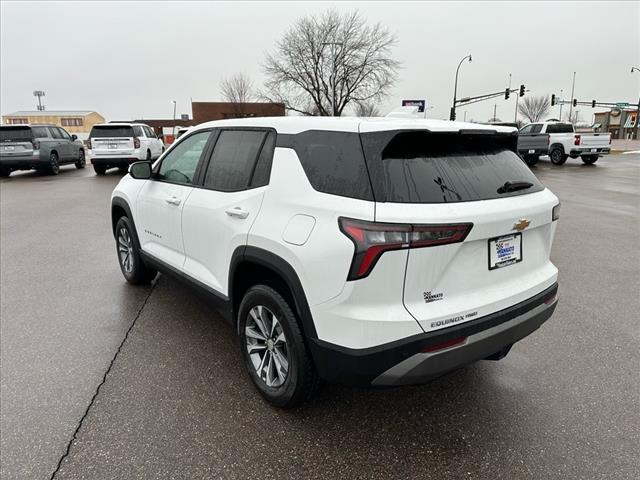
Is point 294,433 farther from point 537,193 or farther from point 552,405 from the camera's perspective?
point 537,193

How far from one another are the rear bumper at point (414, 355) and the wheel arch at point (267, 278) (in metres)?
0.16

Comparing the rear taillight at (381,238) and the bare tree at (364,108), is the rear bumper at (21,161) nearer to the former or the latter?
the rear taillight at (381,238)

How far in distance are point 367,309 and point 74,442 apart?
1818 millimetres

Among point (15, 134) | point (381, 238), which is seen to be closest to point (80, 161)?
point (15, 134)

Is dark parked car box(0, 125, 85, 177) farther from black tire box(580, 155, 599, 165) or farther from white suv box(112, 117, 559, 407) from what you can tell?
black tire box(580, 155, 599, 165)

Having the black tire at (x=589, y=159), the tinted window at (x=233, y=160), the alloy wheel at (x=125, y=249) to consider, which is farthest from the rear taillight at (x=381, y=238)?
the black tire at (x=589, y=159)

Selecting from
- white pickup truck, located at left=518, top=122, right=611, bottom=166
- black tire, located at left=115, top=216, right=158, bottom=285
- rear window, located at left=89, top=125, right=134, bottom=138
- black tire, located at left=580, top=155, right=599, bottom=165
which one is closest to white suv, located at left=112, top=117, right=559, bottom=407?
black tire, located at left=115, top=216, right=158, bottom=285

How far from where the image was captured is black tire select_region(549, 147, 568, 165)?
822 inches

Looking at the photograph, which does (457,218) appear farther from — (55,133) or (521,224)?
(55,133)

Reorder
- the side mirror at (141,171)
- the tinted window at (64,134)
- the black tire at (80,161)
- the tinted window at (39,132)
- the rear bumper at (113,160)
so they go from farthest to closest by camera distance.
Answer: the black tire at (80,161) < the tinted window at (64,134) < the rear bumper at (113,160) < the tinted window at (39,132) < the side mirror at (141,171)

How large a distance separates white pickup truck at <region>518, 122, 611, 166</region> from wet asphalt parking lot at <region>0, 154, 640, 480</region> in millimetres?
18457

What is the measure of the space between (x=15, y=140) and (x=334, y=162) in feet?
56.8

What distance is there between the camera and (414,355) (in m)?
2.09

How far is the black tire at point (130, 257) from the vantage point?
4559 mm
